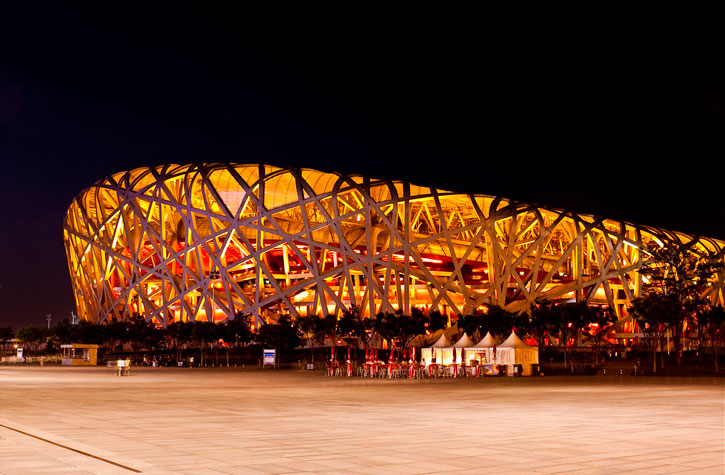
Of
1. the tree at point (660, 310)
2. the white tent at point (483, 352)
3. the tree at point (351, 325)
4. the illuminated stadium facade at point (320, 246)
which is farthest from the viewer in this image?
the illuminated stadium facade at point (320, 246)

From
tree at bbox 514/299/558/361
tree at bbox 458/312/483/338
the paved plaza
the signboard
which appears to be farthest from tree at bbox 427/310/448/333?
the paved plaza

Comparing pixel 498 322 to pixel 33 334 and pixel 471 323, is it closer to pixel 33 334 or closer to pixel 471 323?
pixel 471 323

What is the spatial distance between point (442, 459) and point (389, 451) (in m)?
1.05

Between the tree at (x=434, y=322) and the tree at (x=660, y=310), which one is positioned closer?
the tree at (x=660, y=310)

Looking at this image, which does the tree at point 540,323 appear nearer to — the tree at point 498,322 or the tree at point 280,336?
the tree at point 498,322

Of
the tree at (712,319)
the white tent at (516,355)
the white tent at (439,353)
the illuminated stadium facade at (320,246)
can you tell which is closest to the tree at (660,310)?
the tree at (712,319)

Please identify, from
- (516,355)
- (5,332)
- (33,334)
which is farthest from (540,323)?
(5,332)

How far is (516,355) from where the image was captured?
41.4 metres

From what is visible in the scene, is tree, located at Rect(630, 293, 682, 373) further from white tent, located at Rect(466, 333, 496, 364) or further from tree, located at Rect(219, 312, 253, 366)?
tree, located at Rect(219, 312, 253, 366)

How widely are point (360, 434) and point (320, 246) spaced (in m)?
64.6

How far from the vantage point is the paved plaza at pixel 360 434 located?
9898 mm

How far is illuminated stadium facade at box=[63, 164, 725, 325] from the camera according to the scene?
77.2 meters

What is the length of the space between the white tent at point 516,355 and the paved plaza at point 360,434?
18.1 meters

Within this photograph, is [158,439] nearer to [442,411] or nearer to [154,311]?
[442,411]
